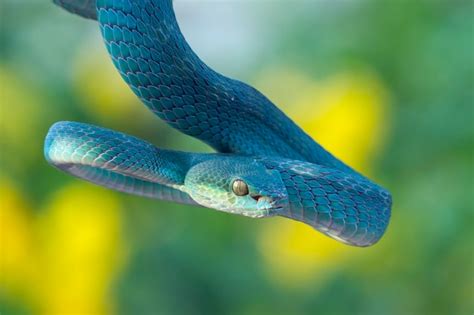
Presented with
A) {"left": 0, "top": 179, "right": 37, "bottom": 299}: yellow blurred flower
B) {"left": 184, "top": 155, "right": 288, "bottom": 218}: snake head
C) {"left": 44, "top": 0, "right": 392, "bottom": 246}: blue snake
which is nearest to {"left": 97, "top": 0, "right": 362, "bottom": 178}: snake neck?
{"left": 44, "top": 0, "right": 392, "bottom": 246}: blue snake

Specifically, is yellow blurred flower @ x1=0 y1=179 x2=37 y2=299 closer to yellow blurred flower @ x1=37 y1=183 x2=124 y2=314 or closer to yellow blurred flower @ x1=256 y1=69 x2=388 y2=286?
yellow blurred flower @ x1=37 y1=183 x2=124 y2=314

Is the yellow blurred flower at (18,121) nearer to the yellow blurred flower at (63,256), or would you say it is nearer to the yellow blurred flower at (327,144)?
the yellow blurred flower at (63,256)

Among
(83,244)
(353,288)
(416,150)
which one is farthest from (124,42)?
(416,150)

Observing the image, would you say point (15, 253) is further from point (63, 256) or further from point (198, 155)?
point (198, 155)

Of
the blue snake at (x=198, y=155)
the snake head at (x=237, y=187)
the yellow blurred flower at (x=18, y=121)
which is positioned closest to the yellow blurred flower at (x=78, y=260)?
the yellow blurred flower at (x=18, y=121)

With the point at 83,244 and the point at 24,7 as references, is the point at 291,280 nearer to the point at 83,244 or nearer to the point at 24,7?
the point at 83,244
